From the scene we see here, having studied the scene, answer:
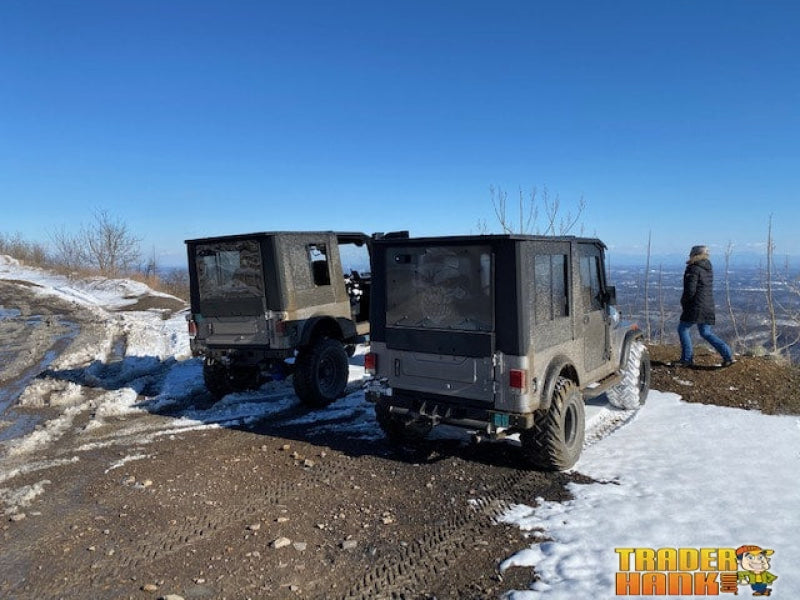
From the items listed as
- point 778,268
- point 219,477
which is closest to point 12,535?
point 219,477

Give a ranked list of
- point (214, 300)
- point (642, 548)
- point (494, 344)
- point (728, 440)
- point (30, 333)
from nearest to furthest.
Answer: point (642, 548) < point (494, 344) < point (728, 440) < point (214, 300) < point (30, 333)

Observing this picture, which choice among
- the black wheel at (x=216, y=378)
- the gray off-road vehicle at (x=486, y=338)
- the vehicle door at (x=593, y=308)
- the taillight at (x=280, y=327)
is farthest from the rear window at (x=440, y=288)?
the black wheel at (x=216, y=378)

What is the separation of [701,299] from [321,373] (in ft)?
19.9

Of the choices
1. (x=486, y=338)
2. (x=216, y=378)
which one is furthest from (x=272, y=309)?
(x=486, y=338)

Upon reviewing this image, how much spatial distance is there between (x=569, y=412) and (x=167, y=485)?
389cm

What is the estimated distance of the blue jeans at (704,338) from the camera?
8.49 m

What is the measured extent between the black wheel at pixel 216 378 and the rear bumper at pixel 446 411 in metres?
3.35

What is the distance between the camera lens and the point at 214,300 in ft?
24.6

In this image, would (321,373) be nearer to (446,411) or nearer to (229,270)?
(229,270)

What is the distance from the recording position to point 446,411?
5047 millimetres

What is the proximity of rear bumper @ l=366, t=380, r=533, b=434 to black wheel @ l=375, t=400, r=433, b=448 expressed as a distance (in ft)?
0.35

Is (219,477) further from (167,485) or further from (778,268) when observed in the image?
(778,268)

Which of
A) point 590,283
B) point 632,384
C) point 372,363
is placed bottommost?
point 632,384

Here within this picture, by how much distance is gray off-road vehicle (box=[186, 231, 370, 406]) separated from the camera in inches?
282
